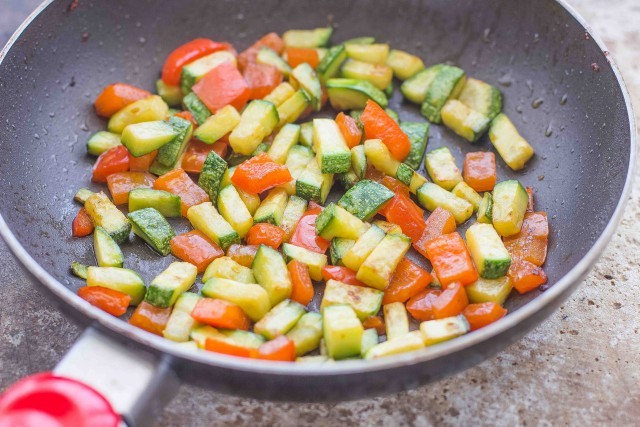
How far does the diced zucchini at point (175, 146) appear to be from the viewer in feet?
8.41

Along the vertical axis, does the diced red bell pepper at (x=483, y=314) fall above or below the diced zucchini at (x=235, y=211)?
below

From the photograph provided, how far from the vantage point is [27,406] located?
154cm

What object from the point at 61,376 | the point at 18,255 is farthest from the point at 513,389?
the point at 18,255

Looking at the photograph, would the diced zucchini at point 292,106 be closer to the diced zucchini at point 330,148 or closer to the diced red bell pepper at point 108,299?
the diced zucchini at point 330,148

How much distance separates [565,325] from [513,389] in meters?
0.34

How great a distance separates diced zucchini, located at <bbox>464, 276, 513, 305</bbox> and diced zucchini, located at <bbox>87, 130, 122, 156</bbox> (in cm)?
146

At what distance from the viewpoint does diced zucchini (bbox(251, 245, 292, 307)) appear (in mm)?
2154

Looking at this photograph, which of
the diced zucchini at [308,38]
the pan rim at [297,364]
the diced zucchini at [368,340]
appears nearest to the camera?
the pan rim at [297,364]

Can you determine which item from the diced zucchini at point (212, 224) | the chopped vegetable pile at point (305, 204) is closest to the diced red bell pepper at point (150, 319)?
the chopped vegetable pile at point (305, 204)

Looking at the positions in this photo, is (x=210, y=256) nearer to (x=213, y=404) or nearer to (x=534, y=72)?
(x=213, y=404)

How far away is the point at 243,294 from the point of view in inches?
82.7

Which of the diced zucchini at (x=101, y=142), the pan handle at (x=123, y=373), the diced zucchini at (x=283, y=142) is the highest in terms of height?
the diced zucchini at (x=283, y=142)

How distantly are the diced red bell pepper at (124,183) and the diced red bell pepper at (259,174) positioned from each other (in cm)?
36

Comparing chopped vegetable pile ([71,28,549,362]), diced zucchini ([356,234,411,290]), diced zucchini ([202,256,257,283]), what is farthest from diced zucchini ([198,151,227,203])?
diced zucchini ([356,234,411,290])
